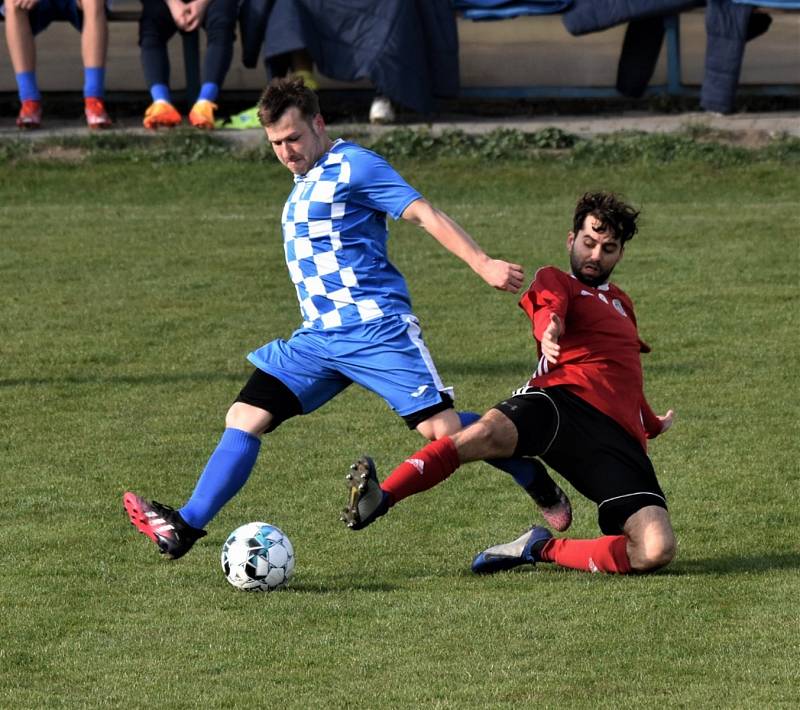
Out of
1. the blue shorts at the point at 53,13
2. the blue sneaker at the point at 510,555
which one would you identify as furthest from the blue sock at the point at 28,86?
the blue sneaker at the point at 510,555

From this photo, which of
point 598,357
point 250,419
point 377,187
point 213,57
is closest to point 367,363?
point 250,419

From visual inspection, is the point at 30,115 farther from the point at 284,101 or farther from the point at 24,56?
the point at 284,101

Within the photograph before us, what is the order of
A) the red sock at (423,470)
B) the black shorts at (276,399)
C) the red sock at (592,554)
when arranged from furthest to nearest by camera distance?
1. the black shorts at (276,399)
2. the red sock at (592,554)
3. the red sock at (423,470)

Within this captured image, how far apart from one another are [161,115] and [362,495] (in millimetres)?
9800

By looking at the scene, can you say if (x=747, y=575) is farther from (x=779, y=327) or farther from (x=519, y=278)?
(x=779, y=327)

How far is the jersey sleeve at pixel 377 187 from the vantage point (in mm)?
5934

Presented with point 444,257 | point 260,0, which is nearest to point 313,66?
point 260,0

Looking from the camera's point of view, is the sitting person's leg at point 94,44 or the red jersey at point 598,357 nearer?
the red jersey at point 598,357

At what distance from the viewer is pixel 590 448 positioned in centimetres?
603

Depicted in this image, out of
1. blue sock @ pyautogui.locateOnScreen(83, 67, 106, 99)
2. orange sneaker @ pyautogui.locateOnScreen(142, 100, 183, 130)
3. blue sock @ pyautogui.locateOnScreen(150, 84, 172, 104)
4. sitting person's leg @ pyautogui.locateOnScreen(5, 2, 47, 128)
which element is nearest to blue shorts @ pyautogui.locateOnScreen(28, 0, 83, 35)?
sitting person's leg @ pyautogui.locateOnScreen(5, 2, 47, 128)

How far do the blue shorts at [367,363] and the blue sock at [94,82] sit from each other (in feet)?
29.7

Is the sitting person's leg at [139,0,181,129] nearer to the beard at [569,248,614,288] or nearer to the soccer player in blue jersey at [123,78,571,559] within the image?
the soccer player in blue jersey at [123,78,571,559]

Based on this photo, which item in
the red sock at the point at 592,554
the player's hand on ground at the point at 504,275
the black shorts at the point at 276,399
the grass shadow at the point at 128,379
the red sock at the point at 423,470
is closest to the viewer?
the player's hand on ground at the point at 504,275

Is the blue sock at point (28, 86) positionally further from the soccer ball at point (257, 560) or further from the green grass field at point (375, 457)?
the soccer ball at point (257, 560)
